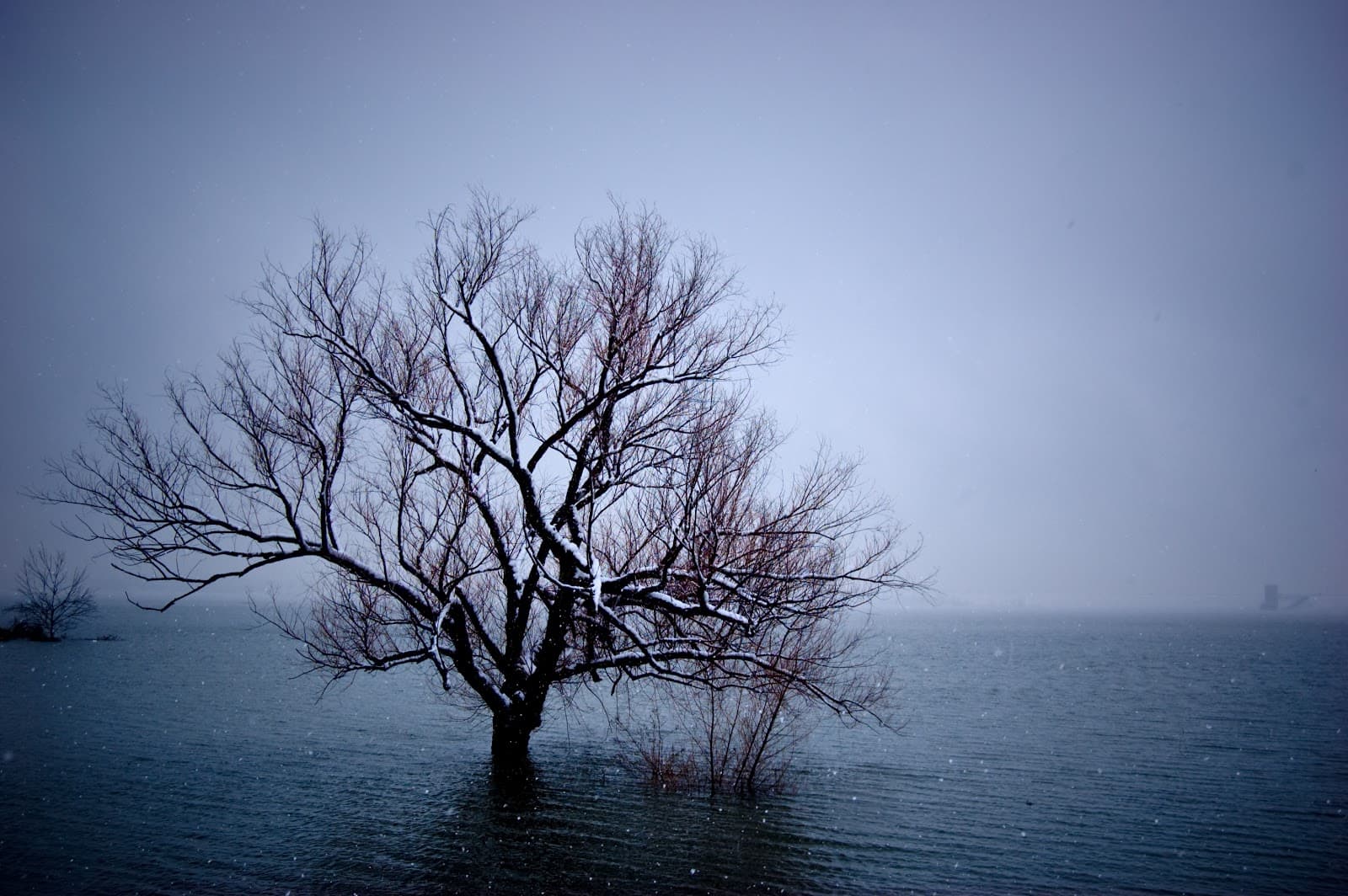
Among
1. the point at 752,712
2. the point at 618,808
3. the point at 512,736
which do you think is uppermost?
the point at 752,712

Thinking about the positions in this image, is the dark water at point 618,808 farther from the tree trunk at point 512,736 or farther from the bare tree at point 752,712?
the bare tree at point 752,712

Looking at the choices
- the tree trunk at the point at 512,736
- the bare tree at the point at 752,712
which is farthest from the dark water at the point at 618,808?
the bare tree at the point at 752,712

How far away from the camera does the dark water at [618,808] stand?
13.3 meters

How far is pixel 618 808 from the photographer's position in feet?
56.4

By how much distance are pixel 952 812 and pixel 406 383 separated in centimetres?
1582

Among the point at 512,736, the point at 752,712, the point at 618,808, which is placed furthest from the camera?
the point at 512,736

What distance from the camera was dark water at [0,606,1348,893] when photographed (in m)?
13.3

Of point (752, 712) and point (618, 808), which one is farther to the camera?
point (752, 712)

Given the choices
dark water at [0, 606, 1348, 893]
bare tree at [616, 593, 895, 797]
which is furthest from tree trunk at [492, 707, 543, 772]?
bare tree at [616, 593, 895, 797]

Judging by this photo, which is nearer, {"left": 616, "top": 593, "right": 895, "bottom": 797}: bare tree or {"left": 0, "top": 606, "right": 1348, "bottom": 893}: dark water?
{"left": 0, "top": 606, "right": 1348, "bottom": 893}: dark water

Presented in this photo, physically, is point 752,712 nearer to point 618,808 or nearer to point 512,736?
point 618,808

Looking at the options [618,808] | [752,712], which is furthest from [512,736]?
[752,712]

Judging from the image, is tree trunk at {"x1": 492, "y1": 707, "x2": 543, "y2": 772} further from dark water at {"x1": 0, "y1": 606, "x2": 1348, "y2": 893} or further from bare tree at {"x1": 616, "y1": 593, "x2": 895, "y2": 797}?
bare tree at {"x1": 616, "y1": 593, "x2": 895, "y2": 797}

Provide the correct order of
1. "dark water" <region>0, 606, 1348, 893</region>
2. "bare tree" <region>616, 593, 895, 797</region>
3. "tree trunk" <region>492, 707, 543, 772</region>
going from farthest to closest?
"tree trunk" <region>492, 707, 543, 772</region>
"bare tree" <region>616, 593, 895, 797</region>
"dark water" <region>0, 606, 1348, 893</region>
